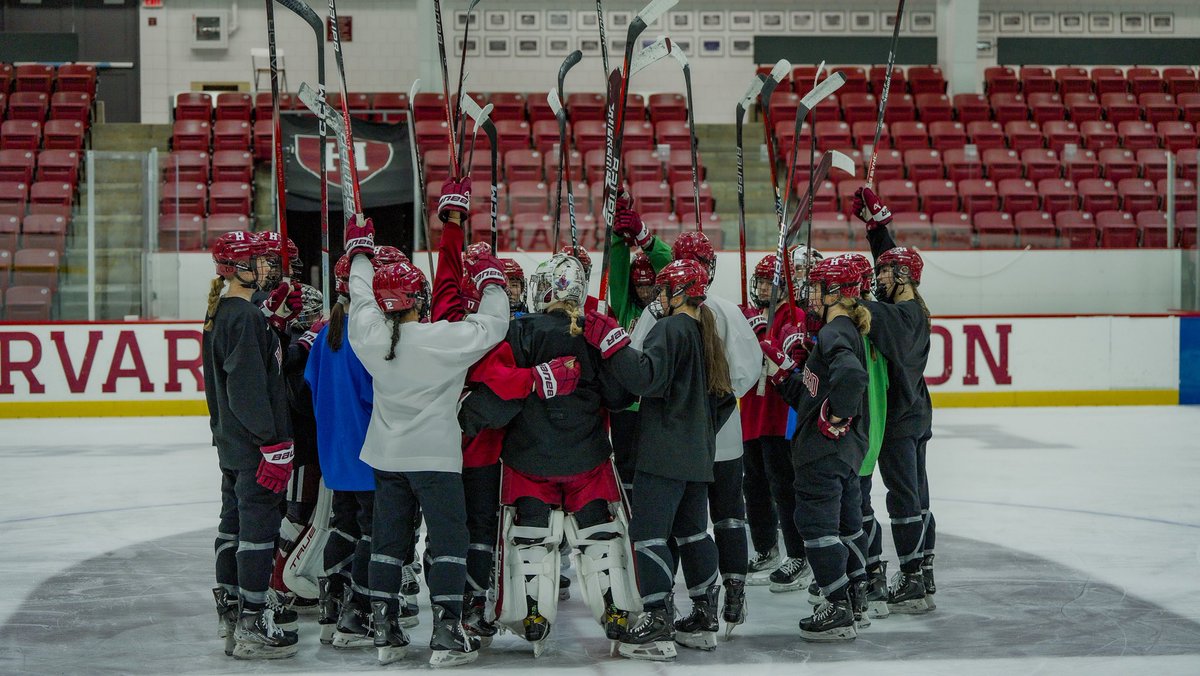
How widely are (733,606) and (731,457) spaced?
1.71 ft

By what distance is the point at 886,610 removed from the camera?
4438mm

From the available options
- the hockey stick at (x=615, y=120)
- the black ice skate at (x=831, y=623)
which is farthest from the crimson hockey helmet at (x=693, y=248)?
the black ice skate at (x=831, y=623)

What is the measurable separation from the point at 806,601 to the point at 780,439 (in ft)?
2.14

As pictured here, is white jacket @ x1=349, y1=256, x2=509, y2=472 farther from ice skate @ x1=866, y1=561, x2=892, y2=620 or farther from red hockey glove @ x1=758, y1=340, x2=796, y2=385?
ice skate @ x1=866, y1=561, x2=892, y2=620

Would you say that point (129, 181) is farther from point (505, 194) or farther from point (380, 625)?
point (380, 625)

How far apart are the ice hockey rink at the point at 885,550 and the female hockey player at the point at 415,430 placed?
22cm

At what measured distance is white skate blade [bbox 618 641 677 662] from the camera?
3.87 metres

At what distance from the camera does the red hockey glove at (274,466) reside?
382 centimetres

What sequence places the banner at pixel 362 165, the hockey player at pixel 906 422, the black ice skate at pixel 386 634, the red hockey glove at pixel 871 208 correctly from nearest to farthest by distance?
the black ice skate at pixel 386 634
the hockey player at pixel 906 422
the red hockey glove at pixel 871 208
the banner at pixel 362 165

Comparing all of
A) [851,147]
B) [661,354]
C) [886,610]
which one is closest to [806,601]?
[886,610]

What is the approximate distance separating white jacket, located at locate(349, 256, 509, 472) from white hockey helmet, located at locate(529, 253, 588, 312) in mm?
171

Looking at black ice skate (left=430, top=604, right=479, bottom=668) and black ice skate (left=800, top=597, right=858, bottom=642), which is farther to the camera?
black ice skate (left=800, top=597, right=858, bottom=642)

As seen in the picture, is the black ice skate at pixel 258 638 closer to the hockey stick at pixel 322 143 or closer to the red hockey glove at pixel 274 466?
the red hockey glove at pixel 274 466

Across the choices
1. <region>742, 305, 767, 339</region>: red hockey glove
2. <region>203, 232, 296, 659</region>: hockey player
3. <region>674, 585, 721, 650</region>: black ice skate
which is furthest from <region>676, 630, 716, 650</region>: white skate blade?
<region>203, 232, 296, 659</region>: hockey player
